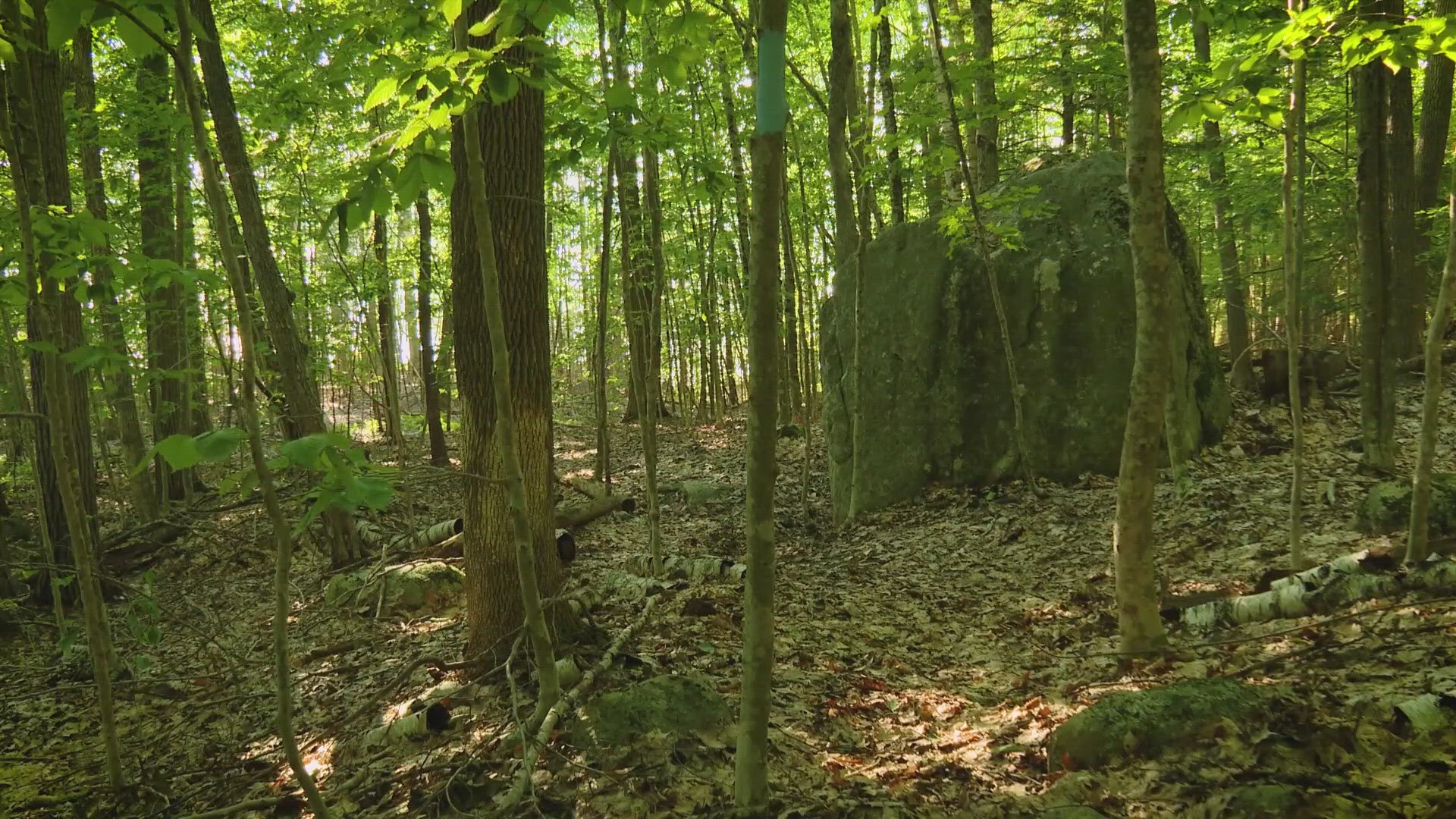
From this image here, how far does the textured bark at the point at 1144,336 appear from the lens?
152 inches

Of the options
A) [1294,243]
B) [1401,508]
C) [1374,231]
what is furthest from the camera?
[1374,231]

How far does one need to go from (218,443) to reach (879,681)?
12.4ft

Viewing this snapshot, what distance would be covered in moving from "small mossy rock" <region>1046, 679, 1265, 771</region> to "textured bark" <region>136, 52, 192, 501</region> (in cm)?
968

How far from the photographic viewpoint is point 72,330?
22.2 feet

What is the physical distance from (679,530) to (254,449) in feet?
23.4

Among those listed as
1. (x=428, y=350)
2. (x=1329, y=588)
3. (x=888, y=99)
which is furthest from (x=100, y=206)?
(x=1329, y=588)

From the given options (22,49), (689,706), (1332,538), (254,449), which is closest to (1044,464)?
(1332,538)

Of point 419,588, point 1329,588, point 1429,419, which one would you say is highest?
point 1429,419

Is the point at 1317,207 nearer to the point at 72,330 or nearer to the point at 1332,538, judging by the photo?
the point at 1332,538

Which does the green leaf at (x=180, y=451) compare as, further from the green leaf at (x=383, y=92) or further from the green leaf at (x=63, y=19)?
the green leaf at (x=63, y=19)

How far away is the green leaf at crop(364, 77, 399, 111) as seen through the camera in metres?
2.28

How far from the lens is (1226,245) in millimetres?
11414

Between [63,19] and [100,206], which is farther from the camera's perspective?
[100,206]

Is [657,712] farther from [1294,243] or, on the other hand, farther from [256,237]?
[256,237]
